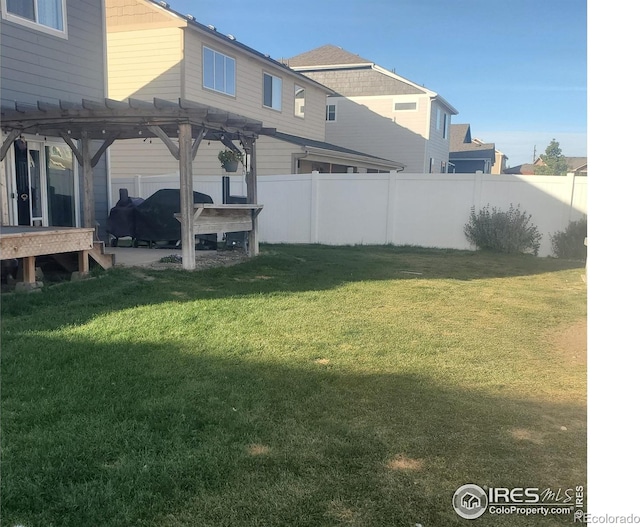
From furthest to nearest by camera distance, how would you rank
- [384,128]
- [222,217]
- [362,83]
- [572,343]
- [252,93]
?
[384,128] < [362,83] < [252,93] < [222,217] < [572,343]

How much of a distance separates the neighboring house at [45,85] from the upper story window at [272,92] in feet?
24.3

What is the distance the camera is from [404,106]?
81.4ft

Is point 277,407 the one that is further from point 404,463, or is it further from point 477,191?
point 477,191

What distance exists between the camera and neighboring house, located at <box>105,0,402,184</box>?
14000 mm

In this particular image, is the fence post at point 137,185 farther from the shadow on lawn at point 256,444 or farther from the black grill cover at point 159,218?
the shadow on lawn at point 256,444

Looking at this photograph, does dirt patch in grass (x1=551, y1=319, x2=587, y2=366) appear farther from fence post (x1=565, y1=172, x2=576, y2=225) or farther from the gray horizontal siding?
the gray horizontal siding

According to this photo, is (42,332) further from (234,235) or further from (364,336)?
(234,235)

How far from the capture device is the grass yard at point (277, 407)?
2.42 m

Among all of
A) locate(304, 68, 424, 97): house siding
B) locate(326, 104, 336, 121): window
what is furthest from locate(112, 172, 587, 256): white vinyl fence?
locate(326, 104, 336, 121): window

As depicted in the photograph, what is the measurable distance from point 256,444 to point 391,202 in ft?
37.1

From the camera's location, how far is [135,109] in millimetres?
7723

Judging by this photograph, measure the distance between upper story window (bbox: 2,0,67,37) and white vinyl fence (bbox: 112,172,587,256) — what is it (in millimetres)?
5445

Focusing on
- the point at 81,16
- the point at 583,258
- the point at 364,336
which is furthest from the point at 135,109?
the point at 583,258

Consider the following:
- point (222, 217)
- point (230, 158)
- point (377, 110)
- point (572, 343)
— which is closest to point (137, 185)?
point (230, 158)
